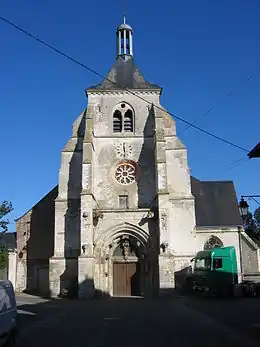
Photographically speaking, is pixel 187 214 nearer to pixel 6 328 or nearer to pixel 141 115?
pixel 141 115

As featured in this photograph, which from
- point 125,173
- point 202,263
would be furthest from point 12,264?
point 202,263

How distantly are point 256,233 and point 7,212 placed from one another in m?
42.8

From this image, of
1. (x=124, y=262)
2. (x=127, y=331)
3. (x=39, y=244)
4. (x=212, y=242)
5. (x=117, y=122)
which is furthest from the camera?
(x=117, y=122)

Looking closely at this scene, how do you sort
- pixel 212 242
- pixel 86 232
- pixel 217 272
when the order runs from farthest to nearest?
pixel 212 242 → pixel 86 232 → pixel 217 272

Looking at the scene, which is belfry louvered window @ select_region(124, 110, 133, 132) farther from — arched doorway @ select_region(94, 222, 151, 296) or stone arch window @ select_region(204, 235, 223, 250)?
stone arch window @ select_region(204, 235, 223, 250)

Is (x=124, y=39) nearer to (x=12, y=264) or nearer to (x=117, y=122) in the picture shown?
(x=117, y=122)

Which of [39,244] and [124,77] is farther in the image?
[124,77]

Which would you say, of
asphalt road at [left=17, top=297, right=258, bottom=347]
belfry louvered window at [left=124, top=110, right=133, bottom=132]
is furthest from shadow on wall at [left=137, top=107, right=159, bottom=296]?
asphalt road at [left=17, top=297, right=258, bottom=347]

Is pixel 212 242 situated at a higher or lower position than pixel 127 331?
higher

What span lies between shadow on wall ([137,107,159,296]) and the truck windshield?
10.6 feet

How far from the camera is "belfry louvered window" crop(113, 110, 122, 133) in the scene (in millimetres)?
35575

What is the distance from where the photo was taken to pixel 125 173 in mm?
34375

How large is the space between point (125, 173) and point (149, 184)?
2009mm

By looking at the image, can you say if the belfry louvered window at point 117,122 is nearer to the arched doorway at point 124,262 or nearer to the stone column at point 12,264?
the arched doorway at point 124,262
